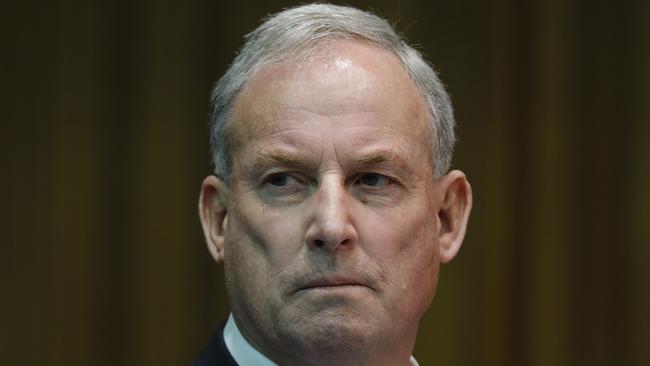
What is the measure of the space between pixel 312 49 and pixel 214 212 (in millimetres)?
458

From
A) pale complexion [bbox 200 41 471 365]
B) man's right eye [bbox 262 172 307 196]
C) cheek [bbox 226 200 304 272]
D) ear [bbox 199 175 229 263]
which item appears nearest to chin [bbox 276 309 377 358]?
pale complexion [bbox 200 41 471 365]

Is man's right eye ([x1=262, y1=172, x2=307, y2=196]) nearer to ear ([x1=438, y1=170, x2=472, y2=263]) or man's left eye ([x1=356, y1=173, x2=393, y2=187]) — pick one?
man's left eye ([x1=356, y1=173, x2=393, y2=187])

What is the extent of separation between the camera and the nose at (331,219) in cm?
240

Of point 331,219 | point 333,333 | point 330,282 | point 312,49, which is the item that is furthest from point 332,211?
point 312,49

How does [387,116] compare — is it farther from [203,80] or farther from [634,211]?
[634,211]

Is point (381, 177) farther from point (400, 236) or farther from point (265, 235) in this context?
point (265, 235)

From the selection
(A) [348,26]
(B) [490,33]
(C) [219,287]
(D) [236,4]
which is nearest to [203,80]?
(D) [236,4]

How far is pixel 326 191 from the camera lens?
8.10ft

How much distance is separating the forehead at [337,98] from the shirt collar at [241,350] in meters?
0.42

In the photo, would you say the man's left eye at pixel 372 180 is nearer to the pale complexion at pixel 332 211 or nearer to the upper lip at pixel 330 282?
the pale complexion at pixel 332 211

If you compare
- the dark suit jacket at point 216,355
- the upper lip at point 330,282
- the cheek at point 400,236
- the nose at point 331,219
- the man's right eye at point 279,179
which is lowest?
the dark suit jacket at point 216,355

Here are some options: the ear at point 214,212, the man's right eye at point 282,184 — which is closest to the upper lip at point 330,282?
the man's right eye at point 282,184

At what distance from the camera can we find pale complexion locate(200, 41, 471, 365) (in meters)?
2.44

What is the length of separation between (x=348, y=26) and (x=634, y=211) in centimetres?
166
